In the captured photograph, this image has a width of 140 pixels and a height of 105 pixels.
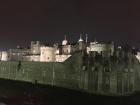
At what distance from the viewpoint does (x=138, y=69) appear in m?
28.9

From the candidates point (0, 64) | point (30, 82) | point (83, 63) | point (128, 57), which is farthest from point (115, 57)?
point (0, 64)

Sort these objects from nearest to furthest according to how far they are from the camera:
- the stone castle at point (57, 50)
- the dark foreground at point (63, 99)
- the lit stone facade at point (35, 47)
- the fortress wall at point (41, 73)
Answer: the dark foreground at point (63, 99) → the fortress wall at point (41, 73) → the stone castle at point (57, 50) → the lit stone facade at point (35, 47)

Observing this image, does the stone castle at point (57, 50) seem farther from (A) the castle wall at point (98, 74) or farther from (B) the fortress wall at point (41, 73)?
(B) the fortress wall at point (41, 73)

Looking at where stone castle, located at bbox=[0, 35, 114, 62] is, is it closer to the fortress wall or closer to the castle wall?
the castle wall

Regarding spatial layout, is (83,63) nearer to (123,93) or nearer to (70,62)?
(70,62)

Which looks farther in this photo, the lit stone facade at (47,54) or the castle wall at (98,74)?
the lit stone facade at (47,54)

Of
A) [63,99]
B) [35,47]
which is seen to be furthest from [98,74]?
[35,47]

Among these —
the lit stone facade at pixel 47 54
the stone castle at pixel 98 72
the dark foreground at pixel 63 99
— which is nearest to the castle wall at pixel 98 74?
the stone castle at pixel 98 72

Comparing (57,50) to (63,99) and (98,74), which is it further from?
(63,99)

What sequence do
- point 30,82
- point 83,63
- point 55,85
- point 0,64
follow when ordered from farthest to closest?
point 0,64
point 30,82
point 55,85
point 83,63

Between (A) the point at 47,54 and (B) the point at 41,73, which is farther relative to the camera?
(A) the point at 47,54

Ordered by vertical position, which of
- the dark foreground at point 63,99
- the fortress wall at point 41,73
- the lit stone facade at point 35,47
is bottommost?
the dark foreground at point 63,99

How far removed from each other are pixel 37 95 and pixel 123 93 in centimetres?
861

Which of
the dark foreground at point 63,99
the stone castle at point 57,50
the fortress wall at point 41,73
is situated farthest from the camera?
the stone castle at point 57,50
